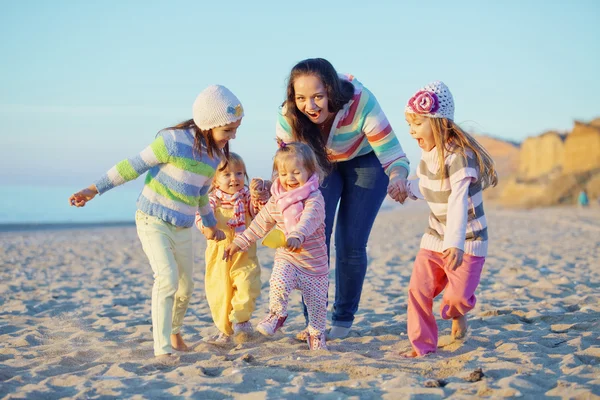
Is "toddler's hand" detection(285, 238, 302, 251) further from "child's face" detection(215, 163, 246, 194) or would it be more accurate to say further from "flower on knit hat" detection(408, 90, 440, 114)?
"flower on knit hat" detection(408, 90, 440, 114)

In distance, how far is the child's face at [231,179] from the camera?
439cm

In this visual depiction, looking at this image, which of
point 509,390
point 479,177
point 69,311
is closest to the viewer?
point 509,390

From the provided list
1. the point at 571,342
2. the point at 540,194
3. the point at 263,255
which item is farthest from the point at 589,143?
the point at 571,342

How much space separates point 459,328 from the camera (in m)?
4.02

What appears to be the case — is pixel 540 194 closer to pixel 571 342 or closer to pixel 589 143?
pixel 589 143

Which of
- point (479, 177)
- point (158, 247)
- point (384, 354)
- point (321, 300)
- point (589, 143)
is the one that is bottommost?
point (384, 354)

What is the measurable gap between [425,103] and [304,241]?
3.69ft

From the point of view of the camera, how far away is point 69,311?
556cm

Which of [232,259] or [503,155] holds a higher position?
[503,155]

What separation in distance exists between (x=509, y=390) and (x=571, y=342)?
50.4 inches

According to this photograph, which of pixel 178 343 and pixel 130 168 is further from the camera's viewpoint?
pixel 178 343

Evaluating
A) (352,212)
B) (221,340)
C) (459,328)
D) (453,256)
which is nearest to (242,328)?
(221,340)

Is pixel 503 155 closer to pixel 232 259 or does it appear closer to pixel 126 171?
pixel 232 259

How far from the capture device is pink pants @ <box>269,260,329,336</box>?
3785 millimetres
